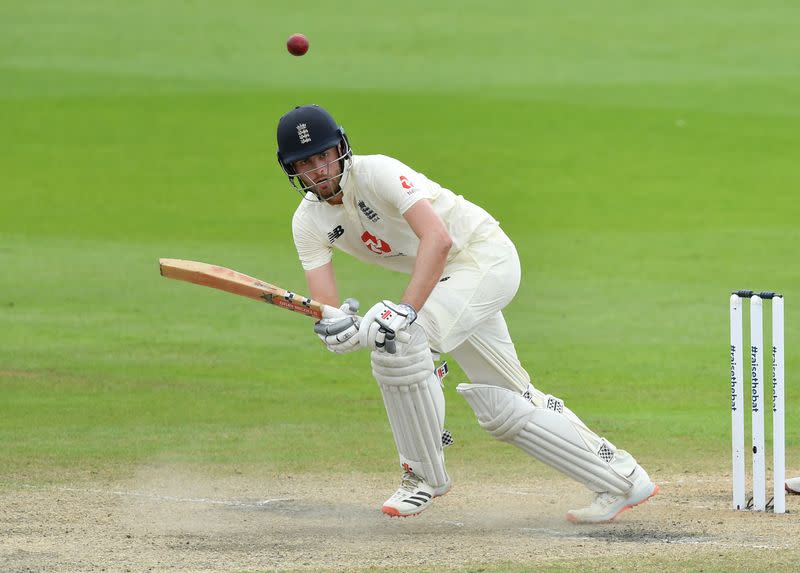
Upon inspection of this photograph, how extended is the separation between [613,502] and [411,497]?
0.67 metres

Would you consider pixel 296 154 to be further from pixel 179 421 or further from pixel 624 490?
pixel 179 421

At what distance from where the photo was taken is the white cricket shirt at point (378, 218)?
4.51 metres

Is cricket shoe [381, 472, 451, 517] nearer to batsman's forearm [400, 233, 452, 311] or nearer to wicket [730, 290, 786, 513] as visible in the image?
batsman's forearm [400, 233, 452, 311]

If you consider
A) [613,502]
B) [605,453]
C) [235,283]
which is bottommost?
[613,502]

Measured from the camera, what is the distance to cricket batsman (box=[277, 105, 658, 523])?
174 inches

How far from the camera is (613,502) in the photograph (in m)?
4.75

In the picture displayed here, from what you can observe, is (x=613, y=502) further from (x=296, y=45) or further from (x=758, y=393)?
(x=296, y=45)

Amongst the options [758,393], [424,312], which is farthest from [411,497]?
[758,393]

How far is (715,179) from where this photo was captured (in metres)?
16.1

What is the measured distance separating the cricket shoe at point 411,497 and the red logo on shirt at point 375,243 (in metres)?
0.74

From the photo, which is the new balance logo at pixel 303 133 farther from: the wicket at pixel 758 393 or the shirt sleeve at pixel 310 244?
the wicket at pixel 758 393

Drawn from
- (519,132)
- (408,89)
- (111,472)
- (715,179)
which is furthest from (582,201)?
(111,472)

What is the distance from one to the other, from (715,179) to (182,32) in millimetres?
10441

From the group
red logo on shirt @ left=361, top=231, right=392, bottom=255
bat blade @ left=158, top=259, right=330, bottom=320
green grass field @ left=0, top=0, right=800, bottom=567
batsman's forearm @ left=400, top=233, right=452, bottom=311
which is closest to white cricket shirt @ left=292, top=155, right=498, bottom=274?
red logo on shirt @ left=361, top=231, right=392, bottom=255
